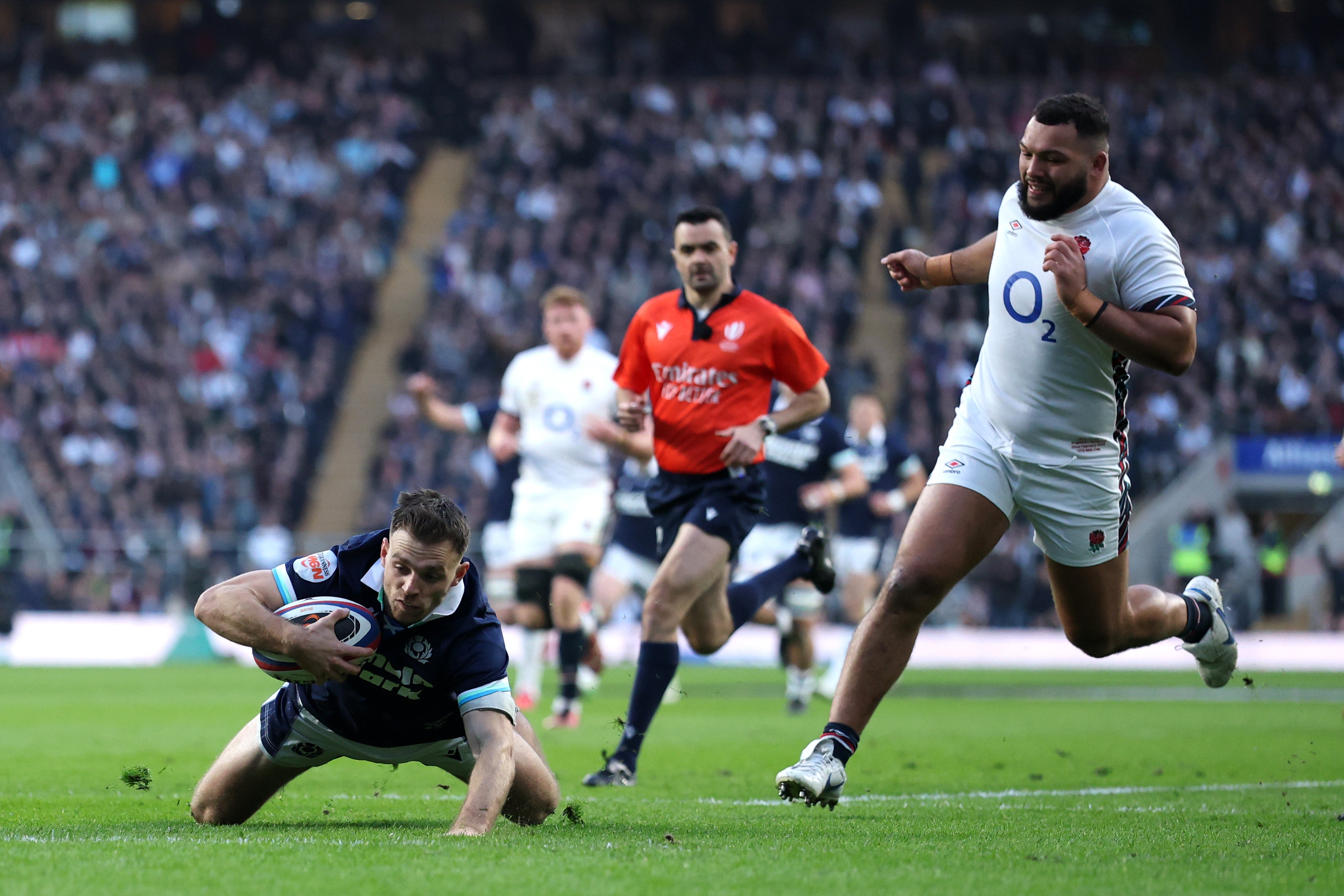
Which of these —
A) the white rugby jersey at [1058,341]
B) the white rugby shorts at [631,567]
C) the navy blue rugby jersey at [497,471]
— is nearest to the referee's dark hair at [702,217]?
the white rugby jersey at [1058,341]

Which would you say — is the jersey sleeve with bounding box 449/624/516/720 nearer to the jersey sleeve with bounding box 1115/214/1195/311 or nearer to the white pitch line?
the white pitch line

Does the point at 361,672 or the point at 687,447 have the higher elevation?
the point at 687,447

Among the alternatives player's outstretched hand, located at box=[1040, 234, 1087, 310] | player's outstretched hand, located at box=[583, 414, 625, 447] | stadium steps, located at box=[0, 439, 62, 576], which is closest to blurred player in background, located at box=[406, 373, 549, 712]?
player's outstretched hand, located at box=[583, 414, 625, 447]

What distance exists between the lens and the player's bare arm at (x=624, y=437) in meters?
8.29

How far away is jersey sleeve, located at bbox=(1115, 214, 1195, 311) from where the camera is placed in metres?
5.37

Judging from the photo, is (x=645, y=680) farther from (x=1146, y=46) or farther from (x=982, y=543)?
(x=1146, y=46)

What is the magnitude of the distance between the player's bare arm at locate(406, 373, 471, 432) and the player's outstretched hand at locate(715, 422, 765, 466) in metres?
3.82

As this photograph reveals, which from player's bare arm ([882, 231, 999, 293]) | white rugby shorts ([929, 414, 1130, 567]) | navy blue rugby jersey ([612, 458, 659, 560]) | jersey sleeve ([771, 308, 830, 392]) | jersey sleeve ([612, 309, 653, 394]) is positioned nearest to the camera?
white rugby shorts ([929, 414, 1130, 567])

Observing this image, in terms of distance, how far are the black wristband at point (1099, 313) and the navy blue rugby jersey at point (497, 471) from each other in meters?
7.40

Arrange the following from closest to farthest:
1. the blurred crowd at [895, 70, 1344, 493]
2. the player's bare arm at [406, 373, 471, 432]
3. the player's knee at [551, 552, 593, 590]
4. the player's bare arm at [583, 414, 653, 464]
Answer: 1. the player's bare arm at [583, 414, 653, 464]
2. the player's bare arm at [406, 373, 471, 432]
3. the player's knee at [551, 552, 593, 590]
4. the blurred crowd at [895, 70, 1344, 493]

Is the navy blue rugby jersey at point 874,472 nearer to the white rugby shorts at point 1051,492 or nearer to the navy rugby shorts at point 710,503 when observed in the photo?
the navy rugby shorts at point 710,503

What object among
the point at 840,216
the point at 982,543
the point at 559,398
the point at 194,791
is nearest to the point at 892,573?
the point at 982,543

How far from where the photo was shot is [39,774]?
7.63 metres

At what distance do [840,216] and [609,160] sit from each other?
14.6 feet
